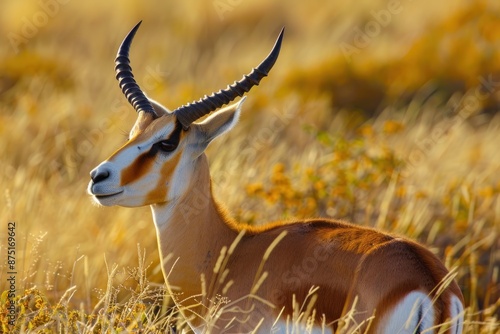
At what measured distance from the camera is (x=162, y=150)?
6.70m

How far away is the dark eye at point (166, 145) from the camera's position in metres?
6.68

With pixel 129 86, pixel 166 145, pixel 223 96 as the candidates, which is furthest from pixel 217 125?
pixel 129 86

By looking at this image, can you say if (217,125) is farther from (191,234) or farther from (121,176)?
(121,176)

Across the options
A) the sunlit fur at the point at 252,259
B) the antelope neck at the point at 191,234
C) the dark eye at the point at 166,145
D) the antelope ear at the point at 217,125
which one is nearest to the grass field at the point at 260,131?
the antelope neck at the point at 191,234

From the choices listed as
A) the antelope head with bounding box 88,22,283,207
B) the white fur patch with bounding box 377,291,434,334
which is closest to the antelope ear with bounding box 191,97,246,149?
the antelope head with bounding box 88,22,283,207

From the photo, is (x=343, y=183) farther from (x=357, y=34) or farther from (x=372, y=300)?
(x=357, y=34)

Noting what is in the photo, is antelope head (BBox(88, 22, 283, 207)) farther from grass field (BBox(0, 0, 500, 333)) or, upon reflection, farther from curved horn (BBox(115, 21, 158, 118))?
grass field (BBox(0, 0, 500, 333))

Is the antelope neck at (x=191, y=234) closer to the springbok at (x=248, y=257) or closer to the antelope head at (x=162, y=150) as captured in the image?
the springbok at (x=248, y=257)

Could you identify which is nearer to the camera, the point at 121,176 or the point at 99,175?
the point at 99,175

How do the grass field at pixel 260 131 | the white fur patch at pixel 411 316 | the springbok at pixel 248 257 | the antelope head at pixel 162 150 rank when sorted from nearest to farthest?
the white fur patch at pixel 411 316, the springbok at pixel 248 257, the antelope head at pixel 162 150, the grass field at pixel 260 131

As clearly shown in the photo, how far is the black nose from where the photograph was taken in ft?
20.5

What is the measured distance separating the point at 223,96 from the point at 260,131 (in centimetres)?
695

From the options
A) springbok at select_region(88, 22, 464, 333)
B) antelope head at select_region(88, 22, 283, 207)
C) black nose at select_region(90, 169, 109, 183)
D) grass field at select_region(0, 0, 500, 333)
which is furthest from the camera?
grass field at select_region(0, 0, 500, 333)

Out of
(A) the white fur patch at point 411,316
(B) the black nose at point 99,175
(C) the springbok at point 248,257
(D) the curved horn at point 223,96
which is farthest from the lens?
(D) the curved horn at point 223,96
